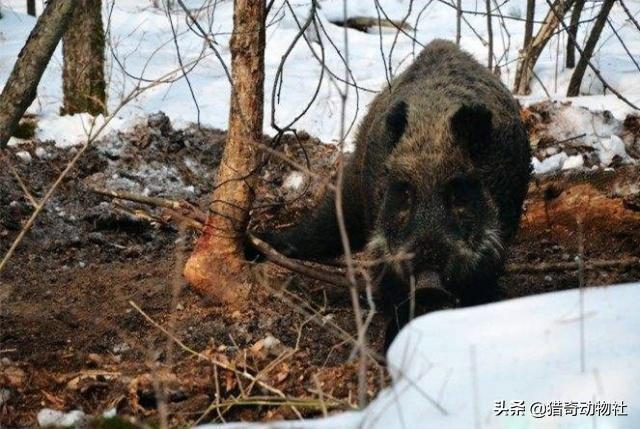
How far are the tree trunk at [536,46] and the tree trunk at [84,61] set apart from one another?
168 inches

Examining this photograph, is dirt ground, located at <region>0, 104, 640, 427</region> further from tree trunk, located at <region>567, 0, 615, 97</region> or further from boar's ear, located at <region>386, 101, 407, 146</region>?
tree trunk, located at <region>567, 0, 615, 97</region>

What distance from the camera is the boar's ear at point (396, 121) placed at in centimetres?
575

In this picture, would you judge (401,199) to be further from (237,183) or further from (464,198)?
(237,183)

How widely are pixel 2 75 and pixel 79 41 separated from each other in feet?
7.90

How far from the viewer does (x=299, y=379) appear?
4699 millimetres

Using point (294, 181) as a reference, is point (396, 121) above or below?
above

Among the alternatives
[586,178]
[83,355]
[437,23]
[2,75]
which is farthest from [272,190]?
[437,23]

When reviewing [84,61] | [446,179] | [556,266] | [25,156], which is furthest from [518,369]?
[84,61]

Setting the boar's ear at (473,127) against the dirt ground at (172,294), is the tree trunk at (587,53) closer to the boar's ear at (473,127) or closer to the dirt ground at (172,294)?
the dirt ground at (172,294)

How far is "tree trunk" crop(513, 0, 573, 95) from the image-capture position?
Answer: 9.27 m

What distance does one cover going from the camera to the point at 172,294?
6.21m

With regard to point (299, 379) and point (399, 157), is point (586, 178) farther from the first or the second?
point (299, 379)

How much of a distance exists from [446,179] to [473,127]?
0.37 meters

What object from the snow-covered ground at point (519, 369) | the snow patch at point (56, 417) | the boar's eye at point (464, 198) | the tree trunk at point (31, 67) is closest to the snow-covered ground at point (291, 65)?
the boar's eye at point (464, 198)
